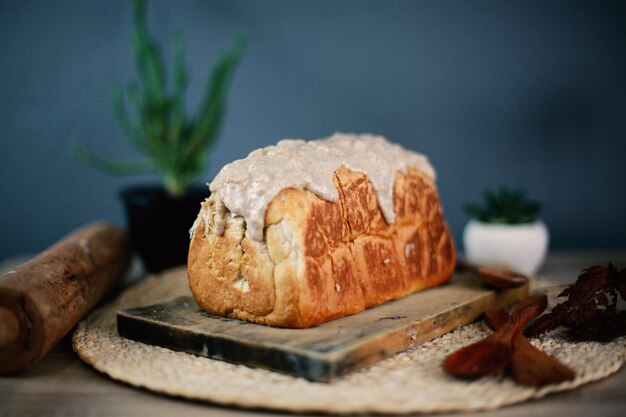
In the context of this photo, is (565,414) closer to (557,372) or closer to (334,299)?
(557,372)

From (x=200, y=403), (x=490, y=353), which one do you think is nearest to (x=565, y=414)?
(x=490, y=353)

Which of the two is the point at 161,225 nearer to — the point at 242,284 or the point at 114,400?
the point at 242,284

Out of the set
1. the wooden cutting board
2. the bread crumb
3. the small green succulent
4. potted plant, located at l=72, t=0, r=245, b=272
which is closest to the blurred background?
potted plant, located at l=72, t=0, r=245, b=272

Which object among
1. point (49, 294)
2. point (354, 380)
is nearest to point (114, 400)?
point (49, 294)

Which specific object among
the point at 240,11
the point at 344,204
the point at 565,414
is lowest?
the point at 565,414

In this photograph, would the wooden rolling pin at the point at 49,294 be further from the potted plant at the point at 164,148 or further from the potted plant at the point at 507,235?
the potted plant at the point at 507,235

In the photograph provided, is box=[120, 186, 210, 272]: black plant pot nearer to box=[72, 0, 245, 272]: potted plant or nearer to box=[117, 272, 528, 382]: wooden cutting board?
box=[72, 0, 245, 272]: potted plant
